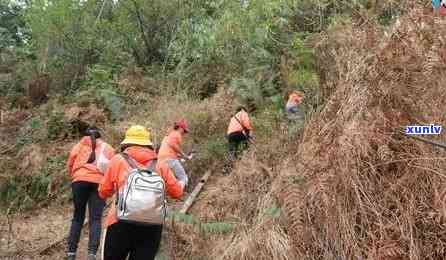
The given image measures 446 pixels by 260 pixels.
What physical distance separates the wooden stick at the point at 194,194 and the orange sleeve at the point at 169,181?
13.6 feet

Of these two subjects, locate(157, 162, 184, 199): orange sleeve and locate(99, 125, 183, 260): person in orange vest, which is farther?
locate(157, 162, 184, 199): orange sleeve

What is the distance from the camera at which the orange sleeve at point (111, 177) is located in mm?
5094

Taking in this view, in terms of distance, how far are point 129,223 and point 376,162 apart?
105 inches

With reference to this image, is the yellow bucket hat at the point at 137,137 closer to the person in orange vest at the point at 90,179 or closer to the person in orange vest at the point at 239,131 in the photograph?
the person in orange vest at the point at 90,179

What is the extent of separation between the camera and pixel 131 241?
5.09 m

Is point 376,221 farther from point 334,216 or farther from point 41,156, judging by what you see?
point 41,156

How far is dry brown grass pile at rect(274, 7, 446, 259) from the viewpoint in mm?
5176

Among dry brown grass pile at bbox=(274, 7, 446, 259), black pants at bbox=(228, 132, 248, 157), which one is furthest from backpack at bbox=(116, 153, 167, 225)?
black pants at bbox=(228, 132, 248, 157)

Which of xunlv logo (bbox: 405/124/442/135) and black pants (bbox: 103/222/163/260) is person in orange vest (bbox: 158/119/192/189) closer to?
black pants (bbox: 103/222/163/260)

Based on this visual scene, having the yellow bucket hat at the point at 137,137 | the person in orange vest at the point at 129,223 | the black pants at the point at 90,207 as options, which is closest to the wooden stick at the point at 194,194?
the black pants at the point at 90,207

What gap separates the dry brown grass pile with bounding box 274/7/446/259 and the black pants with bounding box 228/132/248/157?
5.28 metres

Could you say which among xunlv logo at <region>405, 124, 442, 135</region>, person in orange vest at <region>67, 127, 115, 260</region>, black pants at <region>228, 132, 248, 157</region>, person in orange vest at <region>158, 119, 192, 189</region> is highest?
xunlv logo at <region>405, 124, 442, 135</region>

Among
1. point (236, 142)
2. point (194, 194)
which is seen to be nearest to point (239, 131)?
point (236, 142)

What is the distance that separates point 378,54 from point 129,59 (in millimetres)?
14218
